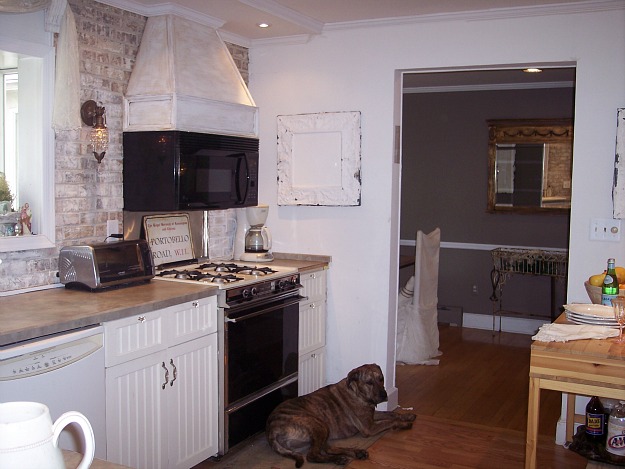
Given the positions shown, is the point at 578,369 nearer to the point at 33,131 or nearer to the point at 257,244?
the point at 257,244

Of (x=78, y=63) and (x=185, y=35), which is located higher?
(x=185, y=35)

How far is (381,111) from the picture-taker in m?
4.17

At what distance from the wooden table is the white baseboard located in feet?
13.2

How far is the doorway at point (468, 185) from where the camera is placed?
6562 millimetres

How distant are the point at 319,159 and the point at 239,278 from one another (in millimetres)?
1171

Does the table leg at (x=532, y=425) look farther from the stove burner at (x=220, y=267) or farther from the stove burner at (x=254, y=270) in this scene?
the stove burner at (x=220, y=267)

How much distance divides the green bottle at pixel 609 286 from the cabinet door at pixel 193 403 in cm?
188

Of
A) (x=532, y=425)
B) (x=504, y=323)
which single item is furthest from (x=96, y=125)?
(x=504, y=323)

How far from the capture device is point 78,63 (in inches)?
125

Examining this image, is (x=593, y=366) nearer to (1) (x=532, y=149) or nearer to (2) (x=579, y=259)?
(2) (x=579, y=259)

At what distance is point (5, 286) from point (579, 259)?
2.97m

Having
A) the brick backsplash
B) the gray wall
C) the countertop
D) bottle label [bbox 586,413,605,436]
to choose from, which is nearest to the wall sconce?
the brick backsplash

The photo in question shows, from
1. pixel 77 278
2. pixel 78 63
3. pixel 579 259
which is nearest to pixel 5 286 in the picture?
pixel 77 278

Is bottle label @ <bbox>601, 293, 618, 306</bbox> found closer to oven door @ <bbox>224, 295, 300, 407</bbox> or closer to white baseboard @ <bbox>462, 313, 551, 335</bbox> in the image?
oven door @ <bbox>224, 295, 300, 407</bbox>
